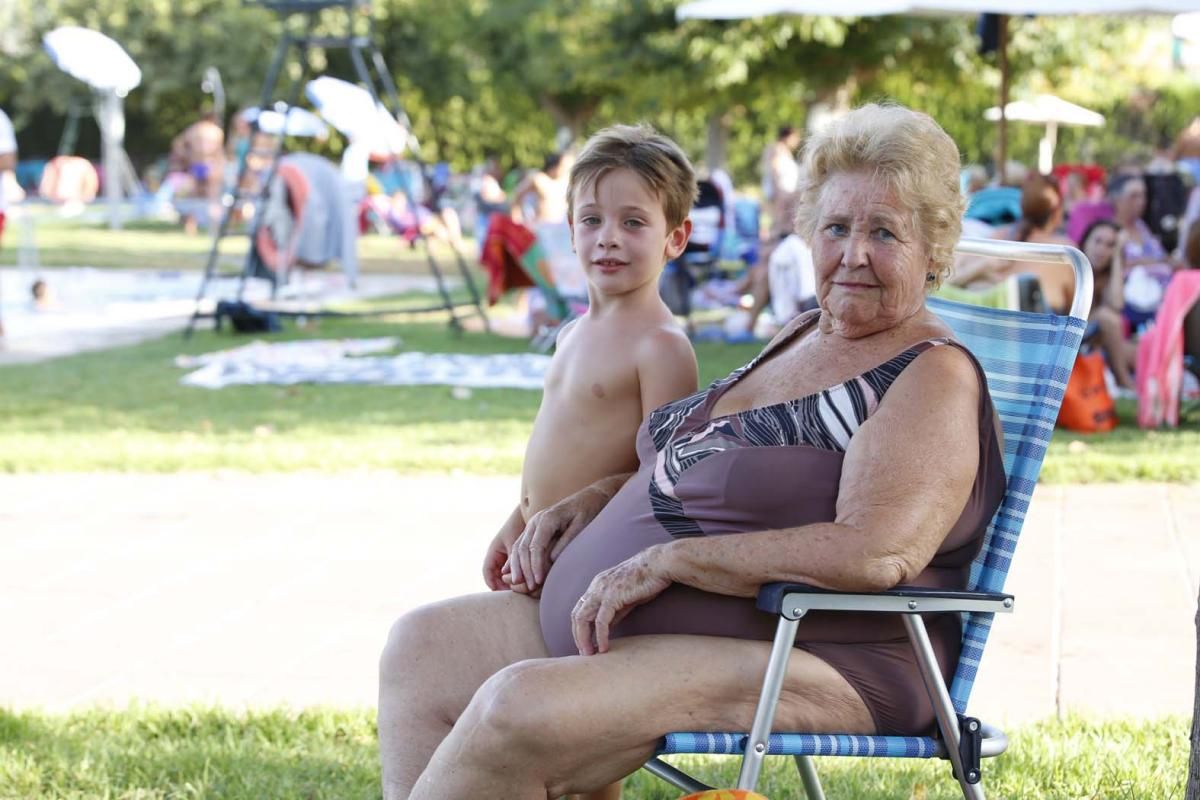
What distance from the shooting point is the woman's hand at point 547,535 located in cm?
277

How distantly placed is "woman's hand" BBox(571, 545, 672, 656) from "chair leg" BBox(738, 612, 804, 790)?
0.22m

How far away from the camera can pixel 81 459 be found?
716 centimetres

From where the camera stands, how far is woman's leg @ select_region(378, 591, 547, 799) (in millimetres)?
2641

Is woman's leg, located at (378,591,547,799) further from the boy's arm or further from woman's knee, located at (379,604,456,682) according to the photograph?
the boy's arm

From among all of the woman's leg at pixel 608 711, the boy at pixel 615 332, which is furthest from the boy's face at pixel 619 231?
the woman's leg at pixel 608 711

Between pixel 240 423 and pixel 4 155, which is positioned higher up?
pixel 4 155

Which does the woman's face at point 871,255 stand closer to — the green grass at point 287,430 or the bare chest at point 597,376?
the bare chest at point 597,376

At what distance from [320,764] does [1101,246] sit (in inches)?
260

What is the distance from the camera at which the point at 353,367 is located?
10516 millimetres

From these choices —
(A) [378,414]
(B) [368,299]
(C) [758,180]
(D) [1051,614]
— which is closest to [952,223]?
(D) [1051,614]

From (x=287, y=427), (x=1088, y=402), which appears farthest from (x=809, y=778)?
(x=287, y=427)

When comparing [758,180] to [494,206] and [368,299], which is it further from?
[368,299]

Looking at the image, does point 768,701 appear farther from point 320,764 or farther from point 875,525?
point 320,764

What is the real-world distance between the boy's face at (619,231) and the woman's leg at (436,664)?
65 cm
